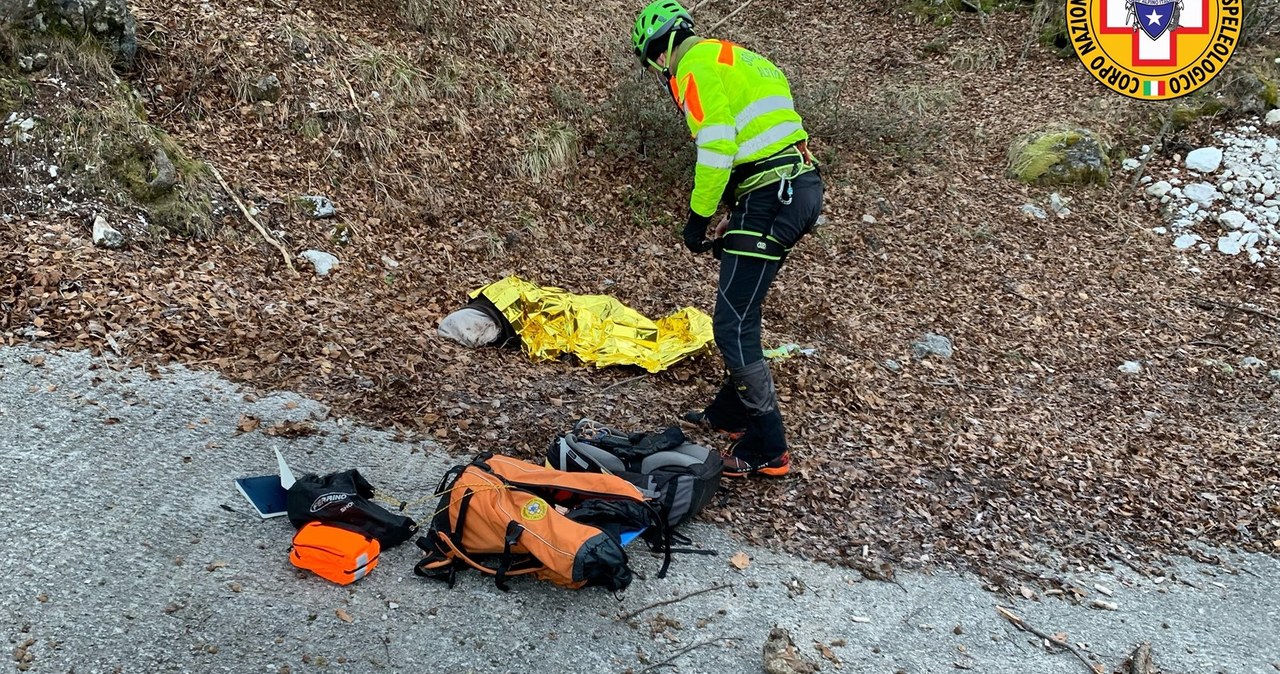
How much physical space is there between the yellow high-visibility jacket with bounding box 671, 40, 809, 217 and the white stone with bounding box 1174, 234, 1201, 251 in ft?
24.1

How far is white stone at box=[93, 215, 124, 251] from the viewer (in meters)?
5.50

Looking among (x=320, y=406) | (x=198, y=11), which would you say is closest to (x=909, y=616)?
(x=320, y=406)

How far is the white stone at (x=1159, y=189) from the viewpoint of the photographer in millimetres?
9812

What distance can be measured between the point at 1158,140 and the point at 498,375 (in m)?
9.69

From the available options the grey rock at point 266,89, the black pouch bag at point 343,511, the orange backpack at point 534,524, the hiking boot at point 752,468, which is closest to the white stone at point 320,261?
the grey rock at point 266,89

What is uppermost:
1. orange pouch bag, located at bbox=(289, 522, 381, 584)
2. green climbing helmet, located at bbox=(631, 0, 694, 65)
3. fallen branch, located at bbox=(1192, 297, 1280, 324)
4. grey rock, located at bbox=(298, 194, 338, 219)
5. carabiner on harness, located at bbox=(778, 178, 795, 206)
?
green climbing helmet, located at bbox=(631, 0, 694, 65)

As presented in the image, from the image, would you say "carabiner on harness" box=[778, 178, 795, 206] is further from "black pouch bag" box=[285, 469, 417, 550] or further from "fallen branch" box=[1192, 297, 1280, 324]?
"fallen branch" box=[1192, 297, 1280, 324]

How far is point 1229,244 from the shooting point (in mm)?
9031

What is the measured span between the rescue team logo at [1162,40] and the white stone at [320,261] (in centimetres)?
1107

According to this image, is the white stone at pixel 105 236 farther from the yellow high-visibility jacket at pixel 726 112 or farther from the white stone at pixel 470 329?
the yellow high-visibility jacket at pixel 726 112

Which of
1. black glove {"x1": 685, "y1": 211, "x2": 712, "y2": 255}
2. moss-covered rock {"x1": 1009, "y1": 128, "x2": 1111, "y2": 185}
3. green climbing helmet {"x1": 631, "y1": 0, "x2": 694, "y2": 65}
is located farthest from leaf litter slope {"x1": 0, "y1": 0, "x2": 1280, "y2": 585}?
green climbing helmet {"x1": 631, "y1": 0, "x2": 694, "y2": 65}

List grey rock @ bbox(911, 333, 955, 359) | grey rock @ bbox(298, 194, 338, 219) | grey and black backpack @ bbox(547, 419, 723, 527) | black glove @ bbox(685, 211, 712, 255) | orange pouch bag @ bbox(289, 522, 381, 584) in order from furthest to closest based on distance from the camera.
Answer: grey rock @ bbox(911, 333, 955, 359) < grey rock @ bbox(298, 194, 338, 219) < black glove @ bbox(685, 211, 712, 255) < grey and black backpack @ bbox(547, 419, 723, 527) < orange pouch bag @ bbox(289, 522, 381, 584)

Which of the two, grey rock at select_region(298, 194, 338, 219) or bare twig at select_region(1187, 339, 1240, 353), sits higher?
grey rock at select_region(298, 194, 338, 219)

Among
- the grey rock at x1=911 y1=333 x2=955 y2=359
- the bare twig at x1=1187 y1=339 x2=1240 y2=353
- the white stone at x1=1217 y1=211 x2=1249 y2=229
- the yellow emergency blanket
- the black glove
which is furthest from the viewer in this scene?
the white stone at x1=1217 y1=211 x2=1249 y2=229
